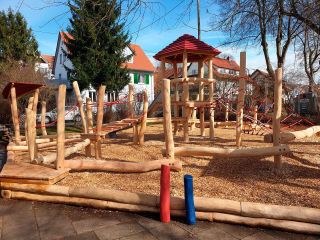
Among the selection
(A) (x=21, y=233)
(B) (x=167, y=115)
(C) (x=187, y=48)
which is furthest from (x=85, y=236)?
(C) (x=187, y=48)

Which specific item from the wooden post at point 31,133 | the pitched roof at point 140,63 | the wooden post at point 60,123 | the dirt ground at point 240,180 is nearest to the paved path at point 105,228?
the dirt ground at point 240,180

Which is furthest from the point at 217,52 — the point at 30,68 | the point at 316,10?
the point at 30,68

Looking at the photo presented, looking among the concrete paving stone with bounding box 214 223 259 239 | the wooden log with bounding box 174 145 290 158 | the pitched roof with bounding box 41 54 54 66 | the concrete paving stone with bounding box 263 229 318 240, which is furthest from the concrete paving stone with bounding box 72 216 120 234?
the pitched roof with bounding box 41 54 54 66

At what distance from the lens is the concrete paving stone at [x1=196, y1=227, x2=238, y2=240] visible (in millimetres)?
3344

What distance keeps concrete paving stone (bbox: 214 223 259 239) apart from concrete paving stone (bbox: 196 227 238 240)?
0.06 metres

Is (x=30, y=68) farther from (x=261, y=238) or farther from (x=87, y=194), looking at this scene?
(x=261, y=238)

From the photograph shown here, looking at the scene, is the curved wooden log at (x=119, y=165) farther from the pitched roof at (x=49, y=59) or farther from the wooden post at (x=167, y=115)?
the pitched roof at (x=49, y=59)

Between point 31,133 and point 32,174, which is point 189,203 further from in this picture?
point 31,133

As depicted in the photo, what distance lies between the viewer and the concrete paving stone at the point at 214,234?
11.0ft

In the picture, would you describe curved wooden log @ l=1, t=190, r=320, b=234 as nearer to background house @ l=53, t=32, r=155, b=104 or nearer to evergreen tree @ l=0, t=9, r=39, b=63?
evergreen tree @ l=0, t=9, r=39, b=63

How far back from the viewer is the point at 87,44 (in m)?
20.9

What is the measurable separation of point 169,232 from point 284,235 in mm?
1323

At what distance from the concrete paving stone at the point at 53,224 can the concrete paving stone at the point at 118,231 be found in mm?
343

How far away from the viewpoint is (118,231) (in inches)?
140
